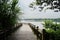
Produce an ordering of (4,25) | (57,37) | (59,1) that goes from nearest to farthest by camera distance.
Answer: (59,1), (57,37), (4,25)

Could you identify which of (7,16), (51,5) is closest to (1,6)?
(7,16)

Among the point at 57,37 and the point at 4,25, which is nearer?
the point at 57,37

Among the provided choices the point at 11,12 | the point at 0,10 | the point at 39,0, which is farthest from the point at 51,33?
the point at 11,12

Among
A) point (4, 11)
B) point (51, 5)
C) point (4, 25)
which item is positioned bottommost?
point (4, 25)

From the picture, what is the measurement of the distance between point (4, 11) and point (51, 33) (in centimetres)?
730

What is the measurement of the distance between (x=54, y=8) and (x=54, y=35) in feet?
4.37

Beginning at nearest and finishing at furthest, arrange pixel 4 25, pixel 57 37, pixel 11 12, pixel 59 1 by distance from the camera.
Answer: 1. pixel 59 1
2. pixel 57 37
3. pixel 4 25
4. pixel 11 12

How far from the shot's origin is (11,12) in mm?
17078

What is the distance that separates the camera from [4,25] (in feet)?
49.0

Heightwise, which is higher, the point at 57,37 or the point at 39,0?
A: the point at 39,0

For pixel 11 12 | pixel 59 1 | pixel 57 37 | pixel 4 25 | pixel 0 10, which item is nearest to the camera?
pixel 59 1

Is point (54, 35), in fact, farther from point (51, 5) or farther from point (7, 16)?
point (7, 16)

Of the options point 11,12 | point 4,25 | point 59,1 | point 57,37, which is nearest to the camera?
point 59,1

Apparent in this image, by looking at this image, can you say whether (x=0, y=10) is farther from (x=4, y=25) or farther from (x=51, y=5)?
(x=51, y=5)
